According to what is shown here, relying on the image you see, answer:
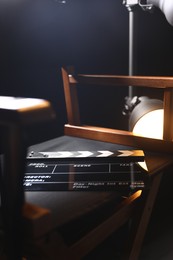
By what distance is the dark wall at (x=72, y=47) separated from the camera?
6.46 ft

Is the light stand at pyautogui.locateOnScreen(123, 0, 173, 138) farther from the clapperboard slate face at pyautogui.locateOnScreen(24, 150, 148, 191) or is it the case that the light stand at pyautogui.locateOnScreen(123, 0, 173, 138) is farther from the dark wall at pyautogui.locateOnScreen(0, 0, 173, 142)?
the dark wall at pyautogui.locateOnScreen(0, 0, 173, 142)

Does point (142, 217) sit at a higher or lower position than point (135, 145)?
lower

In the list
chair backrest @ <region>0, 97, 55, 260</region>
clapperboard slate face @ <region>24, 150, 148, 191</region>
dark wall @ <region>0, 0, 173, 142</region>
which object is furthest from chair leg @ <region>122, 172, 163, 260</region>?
dark wall @ <region>0, 0, 173, 142</region>

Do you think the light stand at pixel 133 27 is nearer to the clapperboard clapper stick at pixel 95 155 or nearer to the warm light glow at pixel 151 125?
the warm light glow at pixel 151 125

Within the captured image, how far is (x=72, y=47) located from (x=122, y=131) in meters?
0.85

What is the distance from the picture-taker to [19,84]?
6.64 ft

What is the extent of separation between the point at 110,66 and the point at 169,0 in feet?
3.10

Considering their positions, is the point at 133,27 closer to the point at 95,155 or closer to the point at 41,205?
the point at 95,155

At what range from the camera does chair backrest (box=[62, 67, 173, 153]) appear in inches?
60.7

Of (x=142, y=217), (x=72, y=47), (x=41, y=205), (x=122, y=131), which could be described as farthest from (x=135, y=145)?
(x=72, y=47)

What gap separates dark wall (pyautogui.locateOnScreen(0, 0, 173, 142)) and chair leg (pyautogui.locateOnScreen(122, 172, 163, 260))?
968mm

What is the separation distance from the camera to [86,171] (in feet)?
4.47

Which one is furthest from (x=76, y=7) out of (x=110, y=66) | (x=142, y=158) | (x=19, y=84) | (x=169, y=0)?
(x=142, y=158)

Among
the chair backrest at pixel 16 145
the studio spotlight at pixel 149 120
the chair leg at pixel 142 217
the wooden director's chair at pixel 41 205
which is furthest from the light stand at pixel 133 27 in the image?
the chair backrest at pixel 16 145
